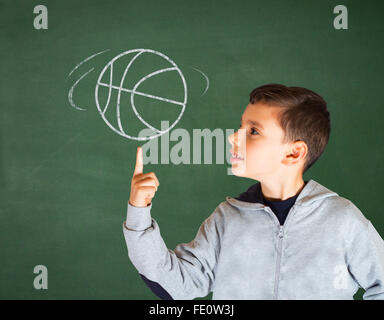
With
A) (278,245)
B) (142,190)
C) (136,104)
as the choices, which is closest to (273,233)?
(278,245)

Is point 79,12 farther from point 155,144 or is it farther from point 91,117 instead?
point 155,144

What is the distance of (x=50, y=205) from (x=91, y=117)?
1.63 ft

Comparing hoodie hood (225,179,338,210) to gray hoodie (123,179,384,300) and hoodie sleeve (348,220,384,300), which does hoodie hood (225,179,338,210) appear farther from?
hoodie sleeve (348,220,384,300)

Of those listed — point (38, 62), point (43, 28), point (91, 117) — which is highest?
point (43, 28)

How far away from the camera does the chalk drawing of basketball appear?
223cm

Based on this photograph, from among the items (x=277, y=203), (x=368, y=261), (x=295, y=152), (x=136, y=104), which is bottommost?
(x=368, y=261)

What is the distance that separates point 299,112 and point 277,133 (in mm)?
76

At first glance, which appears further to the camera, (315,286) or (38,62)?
(38,62)

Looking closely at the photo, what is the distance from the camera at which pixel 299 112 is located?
1040mm

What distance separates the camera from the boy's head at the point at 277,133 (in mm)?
1006

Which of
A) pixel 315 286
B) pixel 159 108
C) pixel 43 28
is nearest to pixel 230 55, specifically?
pixel 159 108

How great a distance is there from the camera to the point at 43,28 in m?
2.27

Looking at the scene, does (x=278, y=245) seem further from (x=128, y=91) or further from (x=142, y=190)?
(x=128, y=91)

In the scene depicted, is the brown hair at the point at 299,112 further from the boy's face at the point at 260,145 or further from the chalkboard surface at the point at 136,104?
the chalkboard surface at the point at 136,104
